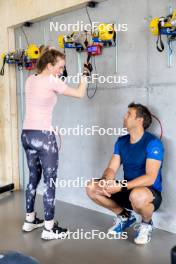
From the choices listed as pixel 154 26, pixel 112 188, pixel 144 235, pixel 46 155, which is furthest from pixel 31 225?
pixel 154 26

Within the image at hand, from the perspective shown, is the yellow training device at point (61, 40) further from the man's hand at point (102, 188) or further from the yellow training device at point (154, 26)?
the man's hand at point (102, 188)

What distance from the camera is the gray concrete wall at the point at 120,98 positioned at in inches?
112

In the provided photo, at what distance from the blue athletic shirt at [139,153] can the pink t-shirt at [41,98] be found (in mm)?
680

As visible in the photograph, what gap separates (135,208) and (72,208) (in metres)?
1.15

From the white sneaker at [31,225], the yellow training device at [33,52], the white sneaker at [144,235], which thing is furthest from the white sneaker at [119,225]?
the yellow training device at [33,52]

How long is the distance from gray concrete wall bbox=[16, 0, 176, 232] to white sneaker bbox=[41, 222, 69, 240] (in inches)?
27.2

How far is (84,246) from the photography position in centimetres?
269

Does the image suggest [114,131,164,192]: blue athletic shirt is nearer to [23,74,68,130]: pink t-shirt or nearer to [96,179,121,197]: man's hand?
[96,179,121,197]: man's hand

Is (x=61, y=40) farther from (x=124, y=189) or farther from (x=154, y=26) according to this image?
(x=124, y=189)

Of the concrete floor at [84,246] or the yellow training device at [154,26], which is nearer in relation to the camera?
the concrete floor at [84,246]

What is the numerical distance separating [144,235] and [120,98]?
1.26m

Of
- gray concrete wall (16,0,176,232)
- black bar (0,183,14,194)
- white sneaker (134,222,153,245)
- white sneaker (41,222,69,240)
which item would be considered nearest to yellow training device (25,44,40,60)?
gray concrete wall (16,0,176,232)

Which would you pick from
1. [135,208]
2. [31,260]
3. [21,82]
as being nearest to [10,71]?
[21,82]

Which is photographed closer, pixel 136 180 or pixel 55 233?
pixel 136 180
